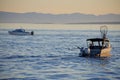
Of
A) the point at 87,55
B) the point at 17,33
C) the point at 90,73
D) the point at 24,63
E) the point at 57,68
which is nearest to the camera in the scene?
the point at 90,73

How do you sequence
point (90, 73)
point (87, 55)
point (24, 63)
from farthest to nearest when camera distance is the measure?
1. point (87, 55)
2. point (24, 63)
3. point (90, 73)

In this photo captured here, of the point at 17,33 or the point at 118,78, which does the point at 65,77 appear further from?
the point at 17,33

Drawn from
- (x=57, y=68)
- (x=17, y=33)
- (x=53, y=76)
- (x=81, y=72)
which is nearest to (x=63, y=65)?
(x=57, y=68)

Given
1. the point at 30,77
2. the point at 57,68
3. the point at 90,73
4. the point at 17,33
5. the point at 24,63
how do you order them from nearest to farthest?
the point at 30,77 < the point at 90,73 < the point at 57,68 < the point at 24,63 < the point at 17,33

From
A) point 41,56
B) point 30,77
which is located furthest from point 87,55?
point 30,77

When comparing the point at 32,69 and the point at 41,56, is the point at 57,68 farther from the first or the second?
the point at 41,56

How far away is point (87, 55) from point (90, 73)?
210 inches

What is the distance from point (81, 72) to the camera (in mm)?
18125

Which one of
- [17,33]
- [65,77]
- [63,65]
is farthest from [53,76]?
[17,33]

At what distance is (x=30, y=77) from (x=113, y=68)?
16.3 ft

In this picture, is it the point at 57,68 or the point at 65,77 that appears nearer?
the point at 65,77

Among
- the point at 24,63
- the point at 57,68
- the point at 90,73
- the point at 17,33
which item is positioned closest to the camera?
the point at 90,73

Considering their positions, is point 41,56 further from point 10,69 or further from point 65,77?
point 65,77

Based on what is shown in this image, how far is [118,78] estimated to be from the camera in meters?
16.8
